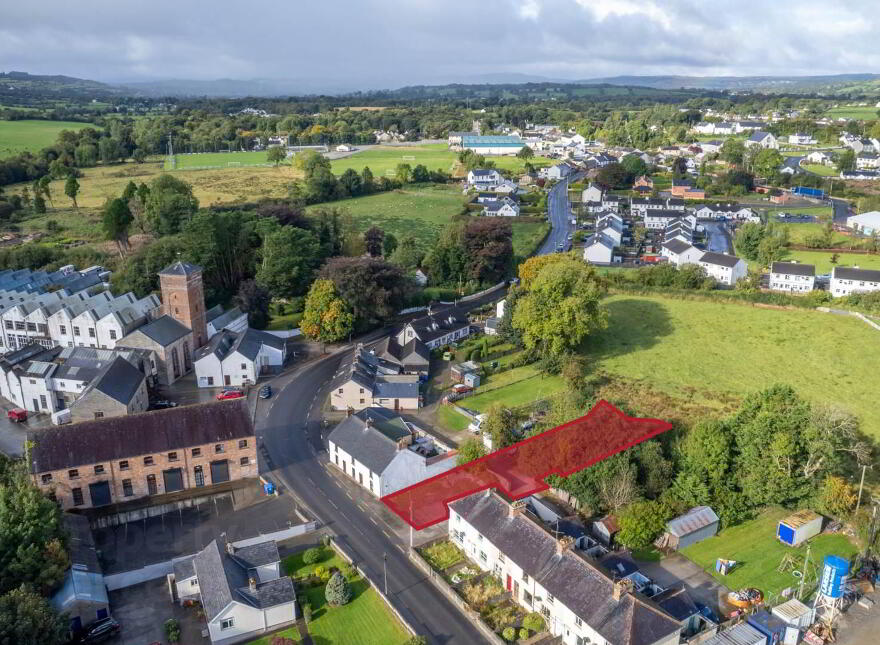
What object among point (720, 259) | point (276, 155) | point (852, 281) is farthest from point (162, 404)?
point (276, 155)

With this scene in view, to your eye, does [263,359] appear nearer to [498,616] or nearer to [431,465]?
[431,465]

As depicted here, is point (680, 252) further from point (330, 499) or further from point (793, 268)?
point (330, 499)

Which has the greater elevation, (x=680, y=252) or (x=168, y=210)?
(x=168, y=210)

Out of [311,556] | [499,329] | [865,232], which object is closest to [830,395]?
[499,329]

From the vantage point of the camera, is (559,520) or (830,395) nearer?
(559,520)

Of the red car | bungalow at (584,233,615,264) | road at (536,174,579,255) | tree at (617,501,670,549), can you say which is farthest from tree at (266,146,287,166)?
tree at (617,501,670,549)

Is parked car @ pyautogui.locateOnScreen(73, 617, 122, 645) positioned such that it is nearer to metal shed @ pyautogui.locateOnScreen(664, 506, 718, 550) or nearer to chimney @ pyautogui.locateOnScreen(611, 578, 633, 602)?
chimney @ pyautogui.locateOnScreen(611, 578, 633, 602)
